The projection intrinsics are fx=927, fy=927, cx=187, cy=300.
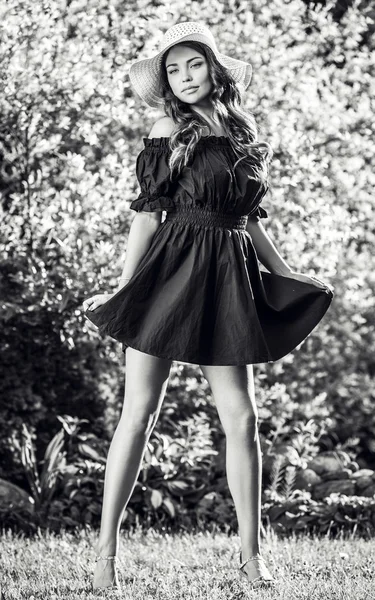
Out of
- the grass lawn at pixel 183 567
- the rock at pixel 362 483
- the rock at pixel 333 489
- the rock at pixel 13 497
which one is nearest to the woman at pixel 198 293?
the grass lawn at pixel 183 567

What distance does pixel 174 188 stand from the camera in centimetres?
304

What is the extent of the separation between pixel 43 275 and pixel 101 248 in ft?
0.93

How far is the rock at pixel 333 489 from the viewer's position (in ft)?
14.3

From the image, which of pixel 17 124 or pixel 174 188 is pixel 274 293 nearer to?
pixel 174 188

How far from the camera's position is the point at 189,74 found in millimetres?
3094

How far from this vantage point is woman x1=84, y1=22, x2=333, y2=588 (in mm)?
2928

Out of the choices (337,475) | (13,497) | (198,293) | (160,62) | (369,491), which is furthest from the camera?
(337,475)

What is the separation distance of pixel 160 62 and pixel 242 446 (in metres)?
1.33

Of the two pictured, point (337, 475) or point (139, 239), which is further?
point (337, 475)

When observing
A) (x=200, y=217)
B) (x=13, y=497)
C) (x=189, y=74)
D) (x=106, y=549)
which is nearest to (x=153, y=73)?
(x=189, y=74)

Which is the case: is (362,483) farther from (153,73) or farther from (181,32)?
(181,32)

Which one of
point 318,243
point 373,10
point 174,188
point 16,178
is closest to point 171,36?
point 174,188

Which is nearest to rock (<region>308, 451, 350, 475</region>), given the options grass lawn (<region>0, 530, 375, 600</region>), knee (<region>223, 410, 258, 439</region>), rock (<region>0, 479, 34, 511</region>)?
grass lawn (<region>0, 530, 375, 600</region>)

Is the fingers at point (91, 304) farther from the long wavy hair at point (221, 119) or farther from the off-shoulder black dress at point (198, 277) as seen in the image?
the long wavy hair at point (221, 119)
